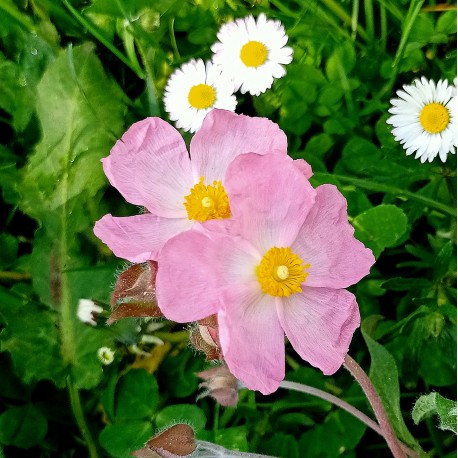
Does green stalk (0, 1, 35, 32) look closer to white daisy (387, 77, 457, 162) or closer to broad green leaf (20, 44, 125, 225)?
broad green leaf (20, 44, 125, 225)

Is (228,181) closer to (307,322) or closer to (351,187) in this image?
(307,322)

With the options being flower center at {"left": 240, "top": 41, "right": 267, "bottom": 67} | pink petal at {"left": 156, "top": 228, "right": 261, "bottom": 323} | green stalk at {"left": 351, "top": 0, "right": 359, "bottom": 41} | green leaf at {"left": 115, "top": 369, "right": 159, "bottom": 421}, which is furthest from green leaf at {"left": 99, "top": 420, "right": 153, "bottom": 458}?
green stalk at {"left": 351, "top": 0, "right": 359, "bottom": 41}

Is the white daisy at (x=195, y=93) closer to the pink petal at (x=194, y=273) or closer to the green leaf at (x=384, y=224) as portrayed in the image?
the green leaf at (x=384, y=224)

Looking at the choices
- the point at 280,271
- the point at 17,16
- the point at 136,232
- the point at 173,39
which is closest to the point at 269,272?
the point at 280,271

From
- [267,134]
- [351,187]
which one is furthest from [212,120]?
[351,187]

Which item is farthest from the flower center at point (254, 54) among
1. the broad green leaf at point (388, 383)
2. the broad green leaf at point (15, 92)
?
the broad green leaf at point (388, 383)
